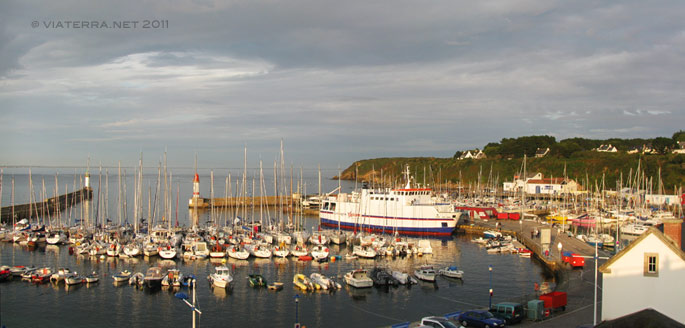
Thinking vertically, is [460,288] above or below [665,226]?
below

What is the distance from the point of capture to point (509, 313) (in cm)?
2309

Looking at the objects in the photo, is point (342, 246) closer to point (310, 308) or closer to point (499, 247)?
point (499, 247)

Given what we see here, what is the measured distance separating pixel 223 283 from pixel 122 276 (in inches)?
317

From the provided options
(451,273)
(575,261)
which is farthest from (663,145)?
(451,273)

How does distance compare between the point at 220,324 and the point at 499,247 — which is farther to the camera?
the point at 499,247

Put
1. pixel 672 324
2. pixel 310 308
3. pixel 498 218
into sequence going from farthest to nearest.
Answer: pixel 498 218 < pixel 310 308 < pixel 672 324

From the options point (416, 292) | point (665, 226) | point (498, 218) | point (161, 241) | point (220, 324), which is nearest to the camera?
point (665, 226)

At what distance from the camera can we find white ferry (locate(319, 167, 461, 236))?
61.7 m

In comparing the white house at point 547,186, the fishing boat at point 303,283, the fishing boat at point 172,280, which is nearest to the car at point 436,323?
the fishing boat at point 303,283

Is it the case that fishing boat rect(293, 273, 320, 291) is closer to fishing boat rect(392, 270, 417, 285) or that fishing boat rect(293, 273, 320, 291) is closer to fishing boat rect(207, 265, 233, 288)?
fishing boat rect(207, 265, 233, 288)

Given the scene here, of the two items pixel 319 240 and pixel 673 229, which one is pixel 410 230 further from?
pixel 673 229

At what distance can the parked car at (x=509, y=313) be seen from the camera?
23.0m

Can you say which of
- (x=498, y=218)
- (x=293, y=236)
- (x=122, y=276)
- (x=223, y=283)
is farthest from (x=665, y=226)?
(x=498, y=218)

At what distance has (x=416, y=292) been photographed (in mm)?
34219
